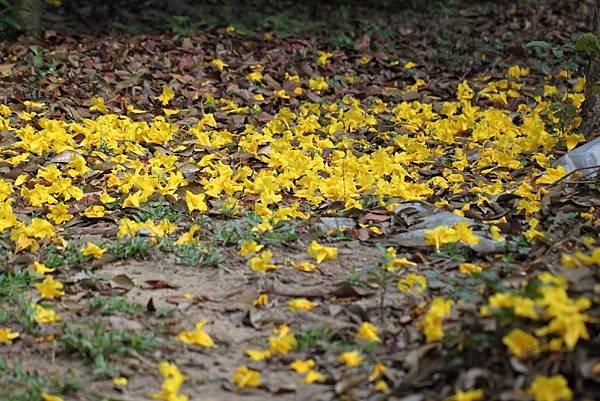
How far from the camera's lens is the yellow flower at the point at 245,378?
2.95 meters

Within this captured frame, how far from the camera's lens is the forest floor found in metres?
2.93

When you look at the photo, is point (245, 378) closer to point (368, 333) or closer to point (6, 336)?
point (368, 333)

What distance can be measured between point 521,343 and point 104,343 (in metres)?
1.49

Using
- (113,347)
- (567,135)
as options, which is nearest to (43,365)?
(113,347)

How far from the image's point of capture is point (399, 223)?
429 cm

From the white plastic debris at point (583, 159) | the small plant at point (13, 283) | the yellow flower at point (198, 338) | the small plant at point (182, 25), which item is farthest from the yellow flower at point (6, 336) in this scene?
the small plant at point (182, 25)

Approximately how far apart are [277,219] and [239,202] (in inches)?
16.5

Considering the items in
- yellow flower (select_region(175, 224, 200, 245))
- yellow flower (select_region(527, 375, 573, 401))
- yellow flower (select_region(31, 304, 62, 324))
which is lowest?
yellow flower (select_region(31, 304, 62, 324))

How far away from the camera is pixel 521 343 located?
265 centimetres

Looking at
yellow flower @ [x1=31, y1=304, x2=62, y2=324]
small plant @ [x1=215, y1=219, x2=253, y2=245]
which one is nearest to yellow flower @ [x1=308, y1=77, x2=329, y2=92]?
small plant @ [x1=215, y1=219, x2=253, y2=245]

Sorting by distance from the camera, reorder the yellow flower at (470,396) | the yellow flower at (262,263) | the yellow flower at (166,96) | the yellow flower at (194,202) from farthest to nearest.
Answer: the yellow flower at (166,96) < the yellow flower at (194,202) < the yellow flower at (262,263) < the yellow flower at (470,396)

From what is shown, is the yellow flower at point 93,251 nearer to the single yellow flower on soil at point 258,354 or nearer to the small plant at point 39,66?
the single yellow flower on soil at point 258,354

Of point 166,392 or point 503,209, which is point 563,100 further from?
point 166,392

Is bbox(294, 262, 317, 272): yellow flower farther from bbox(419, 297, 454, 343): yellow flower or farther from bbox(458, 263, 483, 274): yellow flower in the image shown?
bbox(419, 297, 454, 343): yellow flower
